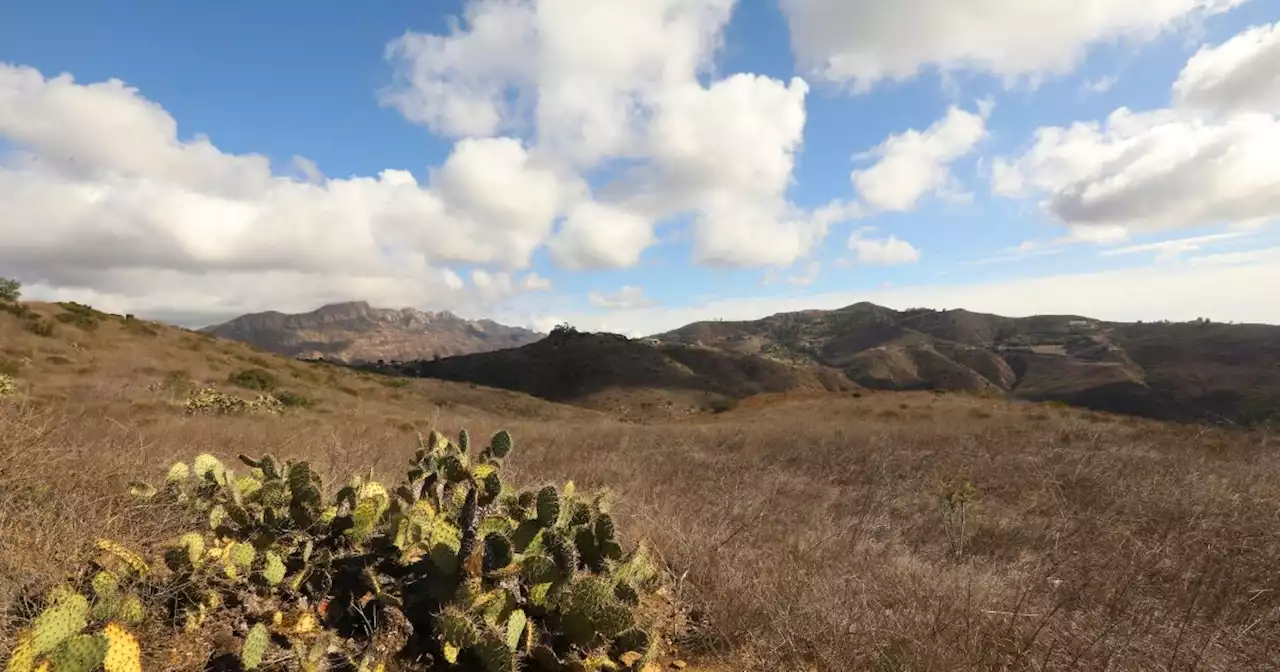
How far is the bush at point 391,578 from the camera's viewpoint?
285 centimetres

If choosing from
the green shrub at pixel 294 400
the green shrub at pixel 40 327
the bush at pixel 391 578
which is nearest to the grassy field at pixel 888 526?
the bush at pixel 391 578

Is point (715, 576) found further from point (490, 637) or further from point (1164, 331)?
point (1164, 331)

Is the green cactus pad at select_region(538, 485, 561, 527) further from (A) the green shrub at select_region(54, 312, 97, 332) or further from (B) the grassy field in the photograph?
(A) the green shrub at select_region(54, 312, 97, 332)

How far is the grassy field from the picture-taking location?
11.0 ft

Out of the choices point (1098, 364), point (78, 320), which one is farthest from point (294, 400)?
point (1098, 364)

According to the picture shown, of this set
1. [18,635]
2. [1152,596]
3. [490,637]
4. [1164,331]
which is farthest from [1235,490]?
[1164,331]

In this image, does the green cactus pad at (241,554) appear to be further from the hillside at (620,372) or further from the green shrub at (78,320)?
the hillside at (620,372)

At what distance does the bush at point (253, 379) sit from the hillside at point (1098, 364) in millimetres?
70598

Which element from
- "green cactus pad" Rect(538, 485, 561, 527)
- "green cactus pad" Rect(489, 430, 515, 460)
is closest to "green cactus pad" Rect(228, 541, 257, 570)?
"green cactus pad" Rect(489, 430, 515, 460)

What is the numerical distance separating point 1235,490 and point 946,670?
7262 mm

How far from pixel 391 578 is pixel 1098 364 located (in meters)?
142

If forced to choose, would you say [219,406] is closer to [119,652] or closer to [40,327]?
[119,652]

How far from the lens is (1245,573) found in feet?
16.2

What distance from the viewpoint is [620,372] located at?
85.7m
